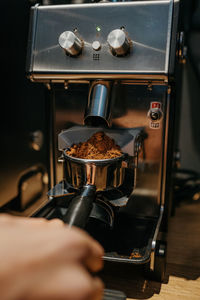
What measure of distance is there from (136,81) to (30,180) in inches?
17.1

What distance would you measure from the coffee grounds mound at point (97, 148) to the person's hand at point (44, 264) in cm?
31

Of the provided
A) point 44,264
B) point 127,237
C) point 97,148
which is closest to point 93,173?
point 97,148

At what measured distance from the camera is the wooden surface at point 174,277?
55 centimetres

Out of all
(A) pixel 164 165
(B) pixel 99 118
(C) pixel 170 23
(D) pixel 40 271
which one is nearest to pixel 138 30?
(C) pixel 170 23

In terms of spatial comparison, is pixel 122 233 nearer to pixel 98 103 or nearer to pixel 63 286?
pixel 98 103

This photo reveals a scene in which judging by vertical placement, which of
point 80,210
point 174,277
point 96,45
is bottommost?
point 174,277

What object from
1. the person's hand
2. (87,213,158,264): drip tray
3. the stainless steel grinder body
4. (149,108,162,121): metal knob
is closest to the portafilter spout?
the stainless steel grinder body

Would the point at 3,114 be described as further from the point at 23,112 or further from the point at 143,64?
the point at 143,64

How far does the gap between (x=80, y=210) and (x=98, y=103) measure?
0.23 meters

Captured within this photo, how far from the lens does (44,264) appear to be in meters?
0.21

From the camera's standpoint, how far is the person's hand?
0.20m

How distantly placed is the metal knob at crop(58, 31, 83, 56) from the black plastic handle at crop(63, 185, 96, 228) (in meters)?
0.27

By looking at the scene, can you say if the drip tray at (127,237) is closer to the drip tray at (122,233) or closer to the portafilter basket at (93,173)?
the drip tray at (122,233)

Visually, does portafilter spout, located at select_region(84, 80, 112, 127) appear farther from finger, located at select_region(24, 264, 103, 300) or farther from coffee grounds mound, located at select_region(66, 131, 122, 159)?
finger, located at select_region(24, 264, 103, 300)
